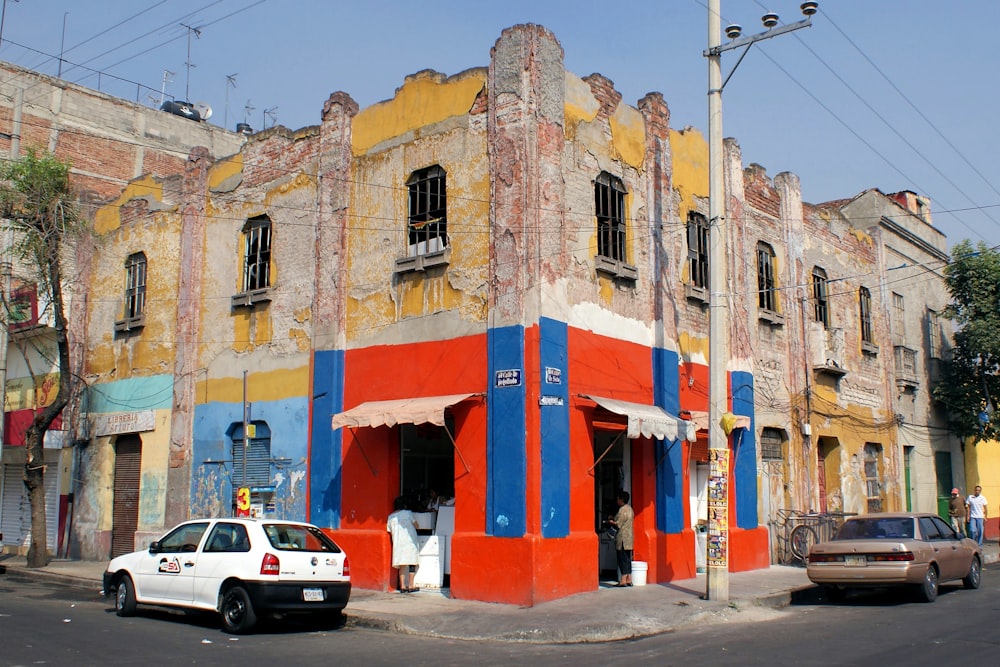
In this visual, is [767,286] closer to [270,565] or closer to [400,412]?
[400,412]

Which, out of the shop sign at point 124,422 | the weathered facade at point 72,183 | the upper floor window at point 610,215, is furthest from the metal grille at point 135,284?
the upper floor window at point 610,215

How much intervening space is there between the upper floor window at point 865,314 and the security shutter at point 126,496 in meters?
18.4

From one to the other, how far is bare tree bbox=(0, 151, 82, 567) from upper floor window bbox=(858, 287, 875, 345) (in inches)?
773

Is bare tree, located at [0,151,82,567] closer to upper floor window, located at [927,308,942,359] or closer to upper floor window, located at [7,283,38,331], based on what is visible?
upper floor window, located at [7,283,38,331]

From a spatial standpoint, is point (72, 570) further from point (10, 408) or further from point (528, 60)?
point (528, 60)

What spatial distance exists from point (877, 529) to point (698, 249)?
6.62m

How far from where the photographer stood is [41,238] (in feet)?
67.7

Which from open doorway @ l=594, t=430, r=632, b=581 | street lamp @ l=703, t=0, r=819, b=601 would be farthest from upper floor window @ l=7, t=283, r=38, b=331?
street lamp @ l=703, t=0, r=819, b=601

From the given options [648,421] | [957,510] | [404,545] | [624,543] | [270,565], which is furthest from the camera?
[957,510]

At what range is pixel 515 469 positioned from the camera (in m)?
14.2

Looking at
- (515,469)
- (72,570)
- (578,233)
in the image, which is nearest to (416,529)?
(515,469)

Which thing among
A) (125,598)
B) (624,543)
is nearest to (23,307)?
(125,598)

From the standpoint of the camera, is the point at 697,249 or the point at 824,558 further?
the point at 697,249

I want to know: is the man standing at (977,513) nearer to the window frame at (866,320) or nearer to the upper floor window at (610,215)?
the window frame at (866,320)
